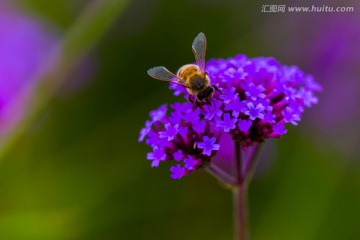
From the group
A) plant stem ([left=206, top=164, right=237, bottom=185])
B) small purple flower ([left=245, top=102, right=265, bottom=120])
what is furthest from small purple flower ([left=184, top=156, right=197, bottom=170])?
small purple flower ([left=245, top=102, right=265, bottom=120])

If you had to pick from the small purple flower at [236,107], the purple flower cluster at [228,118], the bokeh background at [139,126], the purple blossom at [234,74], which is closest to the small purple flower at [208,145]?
the purple flower cluster at [228,118]

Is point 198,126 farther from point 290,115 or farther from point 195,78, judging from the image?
point 290,115

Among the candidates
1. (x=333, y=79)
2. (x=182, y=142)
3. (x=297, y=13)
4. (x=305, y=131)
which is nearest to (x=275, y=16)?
(x=297, y=13)

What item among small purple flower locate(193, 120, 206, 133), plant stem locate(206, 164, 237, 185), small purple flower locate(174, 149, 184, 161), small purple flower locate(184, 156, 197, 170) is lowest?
plant stem locate(206, 164, 237, 185)

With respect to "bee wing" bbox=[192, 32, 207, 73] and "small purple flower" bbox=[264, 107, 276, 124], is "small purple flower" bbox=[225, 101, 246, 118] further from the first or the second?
"bee wing" bbox=[192, 32, 207, 73]

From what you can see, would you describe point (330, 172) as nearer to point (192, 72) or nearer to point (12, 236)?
point (192, 72)

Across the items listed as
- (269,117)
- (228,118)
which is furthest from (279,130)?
(228,118)
